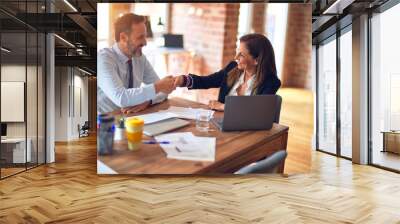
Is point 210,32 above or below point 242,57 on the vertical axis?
above


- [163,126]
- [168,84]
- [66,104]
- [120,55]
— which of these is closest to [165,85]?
[168,84]

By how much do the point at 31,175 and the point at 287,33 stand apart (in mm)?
4551

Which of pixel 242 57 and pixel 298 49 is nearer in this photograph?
pixel 242 57

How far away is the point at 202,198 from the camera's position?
14.9 feet

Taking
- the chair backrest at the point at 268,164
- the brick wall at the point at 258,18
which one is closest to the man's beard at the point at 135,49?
the brick wall at the point at 258,18

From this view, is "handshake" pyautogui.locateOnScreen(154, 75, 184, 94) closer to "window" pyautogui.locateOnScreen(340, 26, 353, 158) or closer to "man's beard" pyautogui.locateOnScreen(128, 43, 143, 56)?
"man's beard" pyautogui.locateOnScreen(128, 43, 143, 56)

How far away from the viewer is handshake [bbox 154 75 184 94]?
567cm

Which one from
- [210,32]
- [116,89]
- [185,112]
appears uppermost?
[210,32]

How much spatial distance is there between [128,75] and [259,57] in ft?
6.25

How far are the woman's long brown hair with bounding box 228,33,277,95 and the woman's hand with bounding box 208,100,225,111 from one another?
310mm

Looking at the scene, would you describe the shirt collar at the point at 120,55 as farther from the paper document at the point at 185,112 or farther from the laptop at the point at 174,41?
the paper document at the point at 185,112

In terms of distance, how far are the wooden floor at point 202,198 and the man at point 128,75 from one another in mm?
1154

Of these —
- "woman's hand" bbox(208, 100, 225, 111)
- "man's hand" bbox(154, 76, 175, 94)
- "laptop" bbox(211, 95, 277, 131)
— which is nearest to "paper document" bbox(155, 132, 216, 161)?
"laptop" bbox(211, 95, 277, 131)

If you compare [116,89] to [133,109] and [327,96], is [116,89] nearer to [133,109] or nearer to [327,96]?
[133,109]
